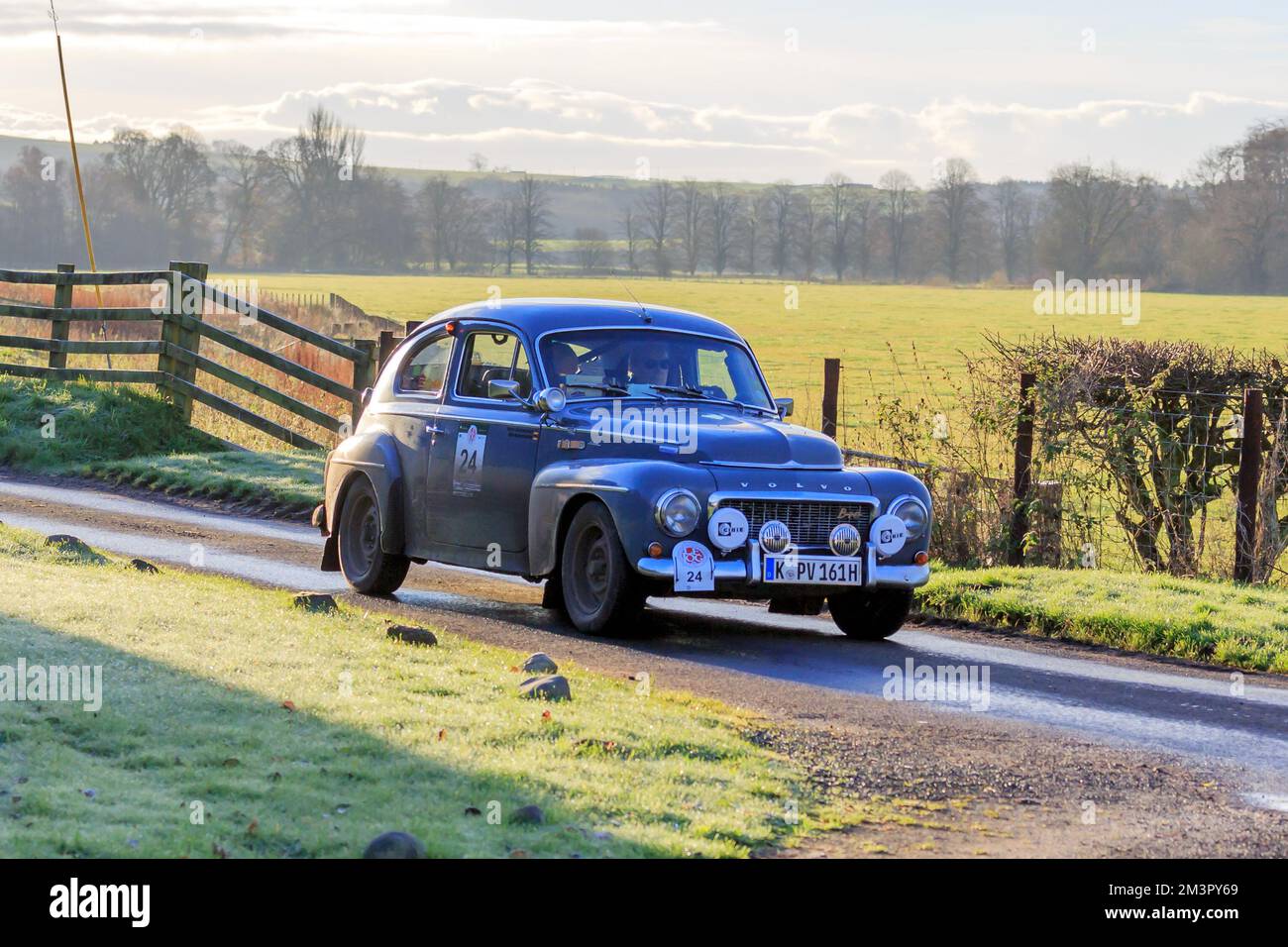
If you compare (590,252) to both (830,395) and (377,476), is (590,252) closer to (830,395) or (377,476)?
(830,395)

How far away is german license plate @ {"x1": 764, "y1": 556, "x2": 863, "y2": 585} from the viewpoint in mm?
10539

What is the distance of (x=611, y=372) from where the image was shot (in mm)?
11734

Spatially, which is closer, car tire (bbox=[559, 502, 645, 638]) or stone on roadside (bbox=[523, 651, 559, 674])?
stone on roadside (bbox=[523, 651, 559, 674])

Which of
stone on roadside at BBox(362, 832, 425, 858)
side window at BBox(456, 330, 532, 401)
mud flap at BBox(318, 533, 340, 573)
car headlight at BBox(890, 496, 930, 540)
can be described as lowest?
mud flap at BBox(318, 533, 340, 573)

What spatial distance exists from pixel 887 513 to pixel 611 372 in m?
2.13

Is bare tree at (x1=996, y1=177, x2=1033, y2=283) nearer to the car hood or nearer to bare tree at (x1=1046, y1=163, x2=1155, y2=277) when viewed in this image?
bare tree at (x1=1046, y1=163, x2=1155, y2=277)

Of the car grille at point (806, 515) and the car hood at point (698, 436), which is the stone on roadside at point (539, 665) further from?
the car hood at point (698, 436)

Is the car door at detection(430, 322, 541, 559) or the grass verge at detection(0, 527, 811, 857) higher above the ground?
the car door at detection(430, 322, 541, 559)

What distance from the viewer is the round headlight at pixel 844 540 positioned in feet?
35.4

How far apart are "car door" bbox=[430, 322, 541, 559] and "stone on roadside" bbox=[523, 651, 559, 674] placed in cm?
252

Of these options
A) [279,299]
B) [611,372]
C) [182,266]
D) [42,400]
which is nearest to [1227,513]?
[611,372]

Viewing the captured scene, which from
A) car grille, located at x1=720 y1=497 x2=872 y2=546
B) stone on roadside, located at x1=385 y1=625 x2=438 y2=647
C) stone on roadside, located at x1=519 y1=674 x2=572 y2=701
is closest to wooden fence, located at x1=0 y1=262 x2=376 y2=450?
car grille, located at x1=720 y1=497 x2=872 y2=546

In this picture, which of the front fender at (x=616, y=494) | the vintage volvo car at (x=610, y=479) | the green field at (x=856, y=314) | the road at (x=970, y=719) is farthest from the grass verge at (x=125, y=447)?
the green field at (x=856, y=314)
